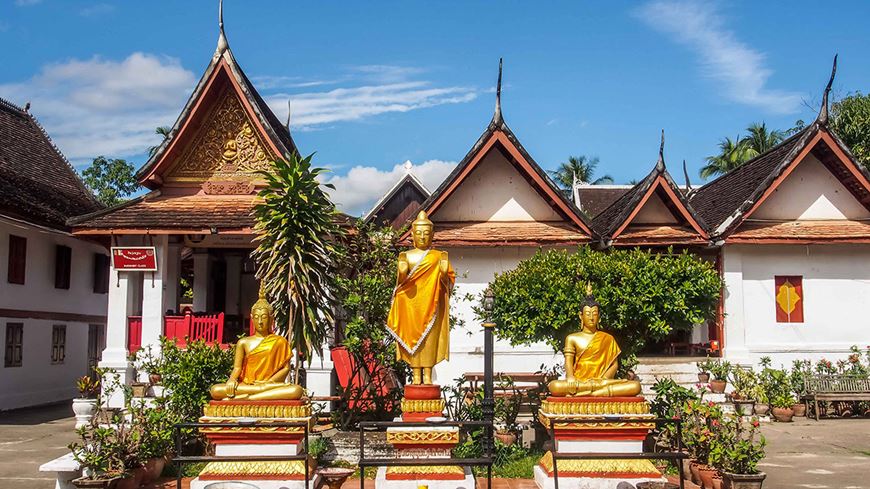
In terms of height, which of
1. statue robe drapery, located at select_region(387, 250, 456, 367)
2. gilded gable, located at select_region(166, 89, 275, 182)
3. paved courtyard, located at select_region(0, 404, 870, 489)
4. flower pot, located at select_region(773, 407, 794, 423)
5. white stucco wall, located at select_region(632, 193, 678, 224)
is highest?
gilded gable, located at select_region(166, 89, 275, 182)

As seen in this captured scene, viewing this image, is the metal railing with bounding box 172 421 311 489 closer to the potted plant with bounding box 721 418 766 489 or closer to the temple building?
the potted plant with bounding box 721 418 766 489

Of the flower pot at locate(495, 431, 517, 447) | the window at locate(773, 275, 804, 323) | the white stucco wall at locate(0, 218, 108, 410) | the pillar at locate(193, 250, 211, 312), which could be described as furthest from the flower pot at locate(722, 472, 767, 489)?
the white stucco wall at locate(0, 218, 108, 410)

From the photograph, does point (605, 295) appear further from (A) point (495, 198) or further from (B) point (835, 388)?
(B) point (835, 388)

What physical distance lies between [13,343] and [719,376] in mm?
16346

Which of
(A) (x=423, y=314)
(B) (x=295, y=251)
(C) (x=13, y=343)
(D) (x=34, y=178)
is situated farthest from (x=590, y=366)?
(D) (x=34, y=178)

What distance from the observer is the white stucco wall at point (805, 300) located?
1698 centimetres

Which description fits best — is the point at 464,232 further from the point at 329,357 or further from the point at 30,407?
the point at 30,407

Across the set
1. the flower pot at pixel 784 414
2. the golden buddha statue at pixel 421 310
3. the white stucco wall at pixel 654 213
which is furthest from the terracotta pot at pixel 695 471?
the white stucco wall at pixel 654 213

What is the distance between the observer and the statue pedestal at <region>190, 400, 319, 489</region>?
28.8 feet

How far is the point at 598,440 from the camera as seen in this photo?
358 inches

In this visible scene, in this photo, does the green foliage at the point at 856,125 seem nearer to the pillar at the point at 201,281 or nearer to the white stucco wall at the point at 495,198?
the white stucco wall at the point at 495,198

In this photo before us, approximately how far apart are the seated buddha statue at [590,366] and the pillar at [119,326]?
32.3ft

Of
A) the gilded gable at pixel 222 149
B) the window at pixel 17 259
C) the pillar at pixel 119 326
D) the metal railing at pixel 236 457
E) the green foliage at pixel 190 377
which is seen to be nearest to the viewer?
the metal railing at pixel 236 457

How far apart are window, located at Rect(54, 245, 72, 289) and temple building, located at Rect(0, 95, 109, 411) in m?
0.03
